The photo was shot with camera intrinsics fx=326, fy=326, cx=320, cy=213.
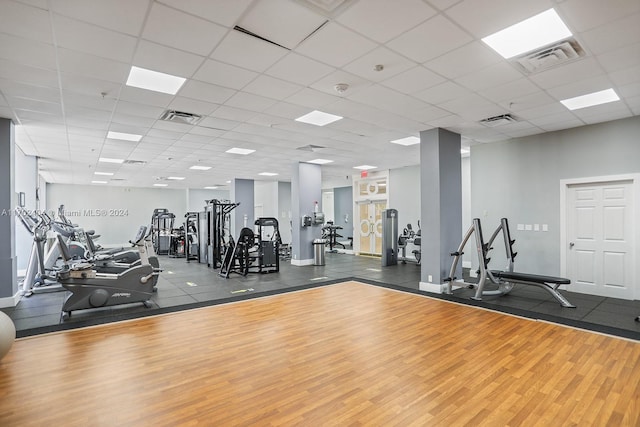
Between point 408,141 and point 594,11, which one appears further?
point 408,141

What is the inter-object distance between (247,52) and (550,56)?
297 cm

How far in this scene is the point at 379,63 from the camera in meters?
3.38

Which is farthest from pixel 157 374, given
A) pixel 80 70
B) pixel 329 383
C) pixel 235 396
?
pixel 80 70

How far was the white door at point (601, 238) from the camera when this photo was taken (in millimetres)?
5398

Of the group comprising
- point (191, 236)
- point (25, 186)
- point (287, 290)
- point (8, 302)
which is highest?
point (25, 186)

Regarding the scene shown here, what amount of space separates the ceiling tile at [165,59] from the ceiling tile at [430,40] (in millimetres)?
1984

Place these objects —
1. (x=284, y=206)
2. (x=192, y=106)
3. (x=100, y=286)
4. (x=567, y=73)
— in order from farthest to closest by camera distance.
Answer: (x=284, y=206), (x=100, y=286), (x=192, y=106), (x=567, y=73)

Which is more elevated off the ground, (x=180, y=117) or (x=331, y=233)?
(x=180, y=117)

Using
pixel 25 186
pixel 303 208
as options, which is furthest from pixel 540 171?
pixel 25 186

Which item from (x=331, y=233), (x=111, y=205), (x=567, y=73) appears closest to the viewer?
(x=567, y=73)

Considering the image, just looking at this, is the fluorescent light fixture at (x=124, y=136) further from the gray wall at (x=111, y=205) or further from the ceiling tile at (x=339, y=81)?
the gray wall at (x=111, y=205)

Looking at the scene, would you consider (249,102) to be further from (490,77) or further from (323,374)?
(323,374)

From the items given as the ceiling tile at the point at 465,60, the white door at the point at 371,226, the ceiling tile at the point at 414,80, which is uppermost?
the ceiling tile at the point at 465,60

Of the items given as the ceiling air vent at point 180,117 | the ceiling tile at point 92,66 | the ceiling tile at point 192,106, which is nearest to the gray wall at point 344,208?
the ceiling air vent at point 180,117
